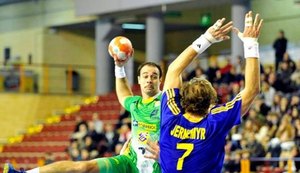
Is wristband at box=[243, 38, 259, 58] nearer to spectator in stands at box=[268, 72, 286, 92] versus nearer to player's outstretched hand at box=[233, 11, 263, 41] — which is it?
player's outstretched hand at box=[233, 11, 263, 41]

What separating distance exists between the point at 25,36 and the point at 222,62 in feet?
26.1

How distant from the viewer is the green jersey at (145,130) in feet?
28.2

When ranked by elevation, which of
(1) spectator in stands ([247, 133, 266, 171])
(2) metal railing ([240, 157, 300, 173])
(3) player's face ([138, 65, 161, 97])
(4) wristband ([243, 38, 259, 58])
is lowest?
(2) metal railing ([240, 157, 300, 173])

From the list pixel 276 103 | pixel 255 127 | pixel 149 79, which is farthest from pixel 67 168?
pixel 276 103

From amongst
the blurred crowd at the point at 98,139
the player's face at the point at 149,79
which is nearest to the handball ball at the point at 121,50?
the player's face at the point at 149,79

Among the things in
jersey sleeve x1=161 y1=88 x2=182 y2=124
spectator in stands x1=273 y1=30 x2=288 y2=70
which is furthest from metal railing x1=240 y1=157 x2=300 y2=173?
jersey sleeve x1=161 y1=88 x2=182 y2=124

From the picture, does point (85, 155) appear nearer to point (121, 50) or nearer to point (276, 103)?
point (276, 103)

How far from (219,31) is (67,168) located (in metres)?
2.32

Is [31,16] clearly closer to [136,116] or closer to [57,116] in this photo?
[57,116]

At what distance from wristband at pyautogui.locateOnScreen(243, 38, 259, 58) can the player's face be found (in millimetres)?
2662

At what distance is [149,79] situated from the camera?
859cm

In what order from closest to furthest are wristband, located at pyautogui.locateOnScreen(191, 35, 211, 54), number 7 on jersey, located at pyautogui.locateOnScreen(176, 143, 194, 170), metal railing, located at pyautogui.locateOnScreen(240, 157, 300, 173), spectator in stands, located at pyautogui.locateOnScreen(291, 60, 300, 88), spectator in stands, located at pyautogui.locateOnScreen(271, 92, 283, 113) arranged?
number 7 on jersey, located at pyautogui.locateOnScreen(176, 143, 194, 170), wristband, located at pyautogui.locateOnScreen(191, 35, 211, 54), metal railing, located at pyautogui.locateOnScreen(240, 157, 300, 173), spectator in stands, located at pyautogui.locateOnScreen(271, 92, 283, 113), spectator in stands, located at pyautogui.locateOnScreen(291, 60, 300, 88)

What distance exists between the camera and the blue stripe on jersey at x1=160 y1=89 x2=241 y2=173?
590cm

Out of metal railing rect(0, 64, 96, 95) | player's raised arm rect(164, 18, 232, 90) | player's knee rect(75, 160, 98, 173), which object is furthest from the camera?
metal railing rect(0, 64, 96, 95)
